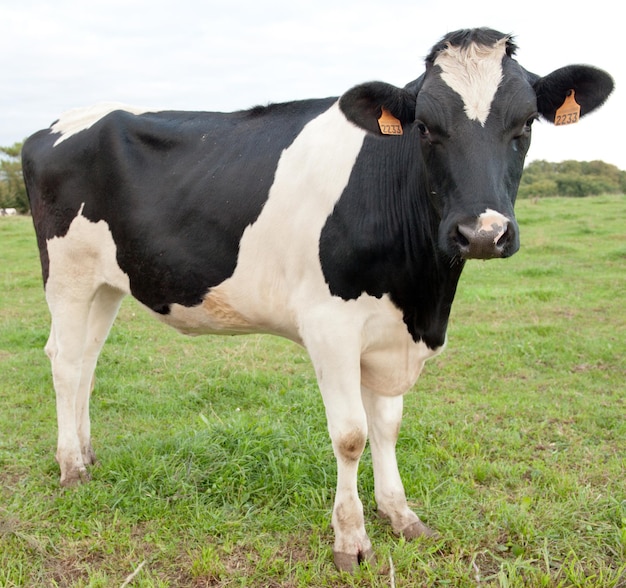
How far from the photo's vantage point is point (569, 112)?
322cm

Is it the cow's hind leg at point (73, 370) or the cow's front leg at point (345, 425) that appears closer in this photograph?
the cow's front leg at point (345, 425)

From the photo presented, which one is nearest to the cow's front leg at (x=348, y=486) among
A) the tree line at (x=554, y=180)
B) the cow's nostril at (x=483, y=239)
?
the cow's nostril at (x=483, y=239)

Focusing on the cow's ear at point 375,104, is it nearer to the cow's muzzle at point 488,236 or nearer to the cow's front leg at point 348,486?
the cow's muzzle at point 488,236

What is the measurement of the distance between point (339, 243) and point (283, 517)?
5.23 ft

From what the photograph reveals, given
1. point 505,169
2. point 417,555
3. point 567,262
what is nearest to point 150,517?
point 417,555

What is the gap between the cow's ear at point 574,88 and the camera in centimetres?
313

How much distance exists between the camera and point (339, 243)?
3391mm

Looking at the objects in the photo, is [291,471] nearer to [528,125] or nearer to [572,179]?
[528,125]

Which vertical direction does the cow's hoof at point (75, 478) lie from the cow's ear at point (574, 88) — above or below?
below

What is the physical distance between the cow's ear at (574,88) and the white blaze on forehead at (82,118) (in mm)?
2578

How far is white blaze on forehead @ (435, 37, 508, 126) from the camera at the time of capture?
9.56 feet

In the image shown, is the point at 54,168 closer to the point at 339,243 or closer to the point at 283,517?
the point at 339,243

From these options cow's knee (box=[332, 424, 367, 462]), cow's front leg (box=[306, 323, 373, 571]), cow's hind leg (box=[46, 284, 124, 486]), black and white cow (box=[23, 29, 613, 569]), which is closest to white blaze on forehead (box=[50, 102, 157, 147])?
black and white cow (box=[23, 29, 613, 569])

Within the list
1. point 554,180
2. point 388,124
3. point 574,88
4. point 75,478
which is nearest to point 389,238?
point 388,124
